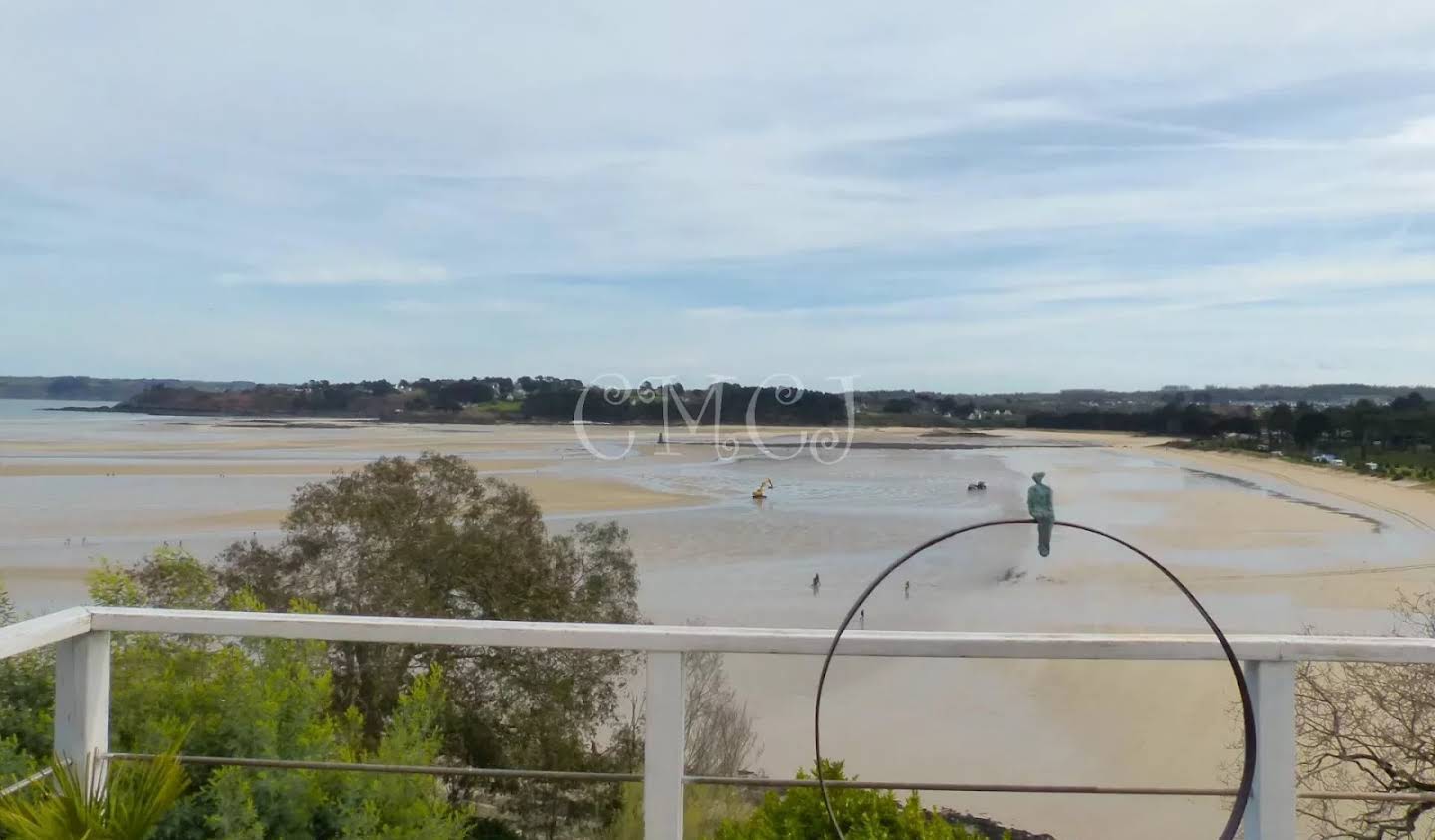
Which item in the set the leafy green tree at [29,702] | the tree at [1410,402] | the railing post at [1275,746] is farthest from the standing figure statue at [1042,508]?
the tree at [1410,402]

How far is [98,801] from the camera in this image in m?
1.70

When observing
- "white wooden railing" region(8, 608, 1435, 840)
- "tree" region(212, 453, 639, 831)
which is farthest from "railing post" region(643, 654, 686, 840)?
"tree" region(212, 453, 639, 831)

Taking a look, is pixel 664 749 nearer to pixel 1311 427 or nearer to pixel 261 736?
pixel 261 736

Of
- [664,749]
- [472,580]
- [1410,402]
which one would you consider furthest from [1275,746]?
[1410,402]

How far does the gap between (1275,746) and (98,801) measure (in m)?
1.90

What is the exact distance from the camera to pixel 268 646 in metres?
2.70

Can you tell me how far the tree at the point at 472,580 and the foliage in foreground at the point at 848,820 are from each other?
4278 millimetres

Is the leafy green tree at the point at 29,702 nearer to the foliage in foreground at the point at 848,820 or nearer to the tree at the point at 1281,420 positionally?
the foliage in foreground at the point at 848,820

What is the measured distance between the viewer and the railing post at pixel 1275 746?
1635 mm

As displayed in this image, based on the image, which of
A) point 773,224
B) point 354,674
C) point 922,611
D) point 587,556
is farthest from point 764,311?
point 354,674

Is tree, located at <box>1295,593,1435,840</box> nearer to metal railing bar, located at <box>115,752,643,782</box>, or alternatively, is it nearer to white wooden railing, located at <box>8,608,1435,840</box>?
white wooden railing, located at <box>8,608,1435,840</box>

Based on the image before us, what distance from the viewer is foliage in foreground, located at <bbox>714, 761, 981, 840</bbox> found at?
1812mm

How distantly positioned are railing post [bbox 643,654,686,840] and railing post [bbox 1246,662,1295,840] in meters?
0.92

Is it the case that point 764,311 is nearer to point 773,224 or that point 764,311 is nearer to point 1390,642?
point 773,224
